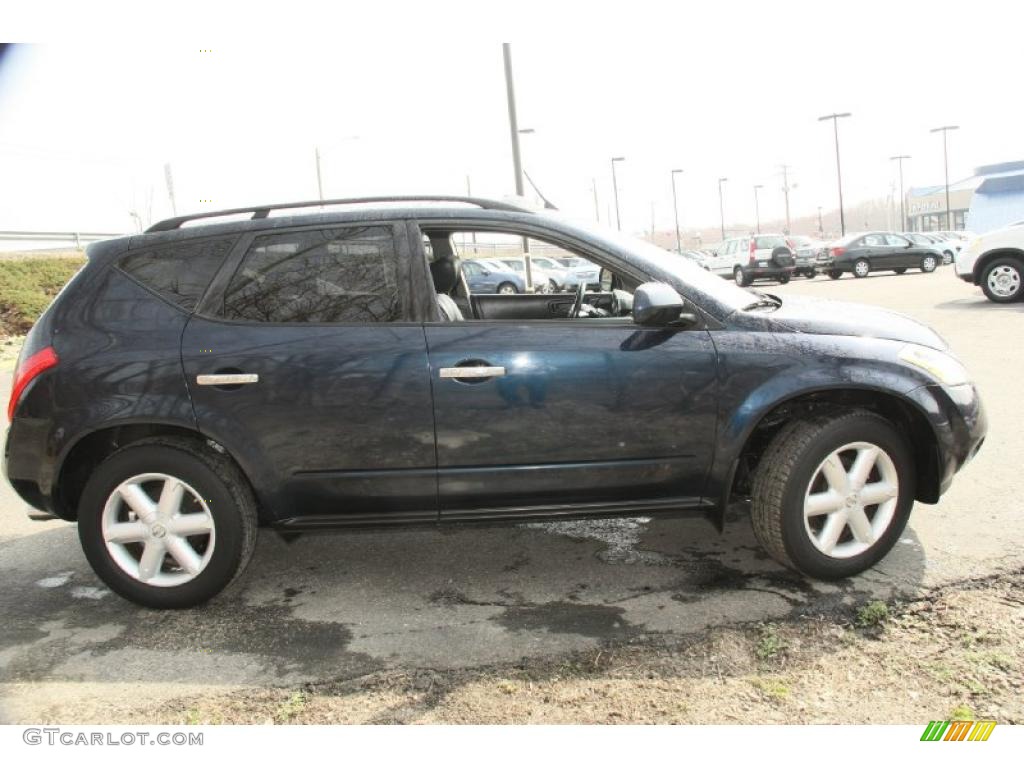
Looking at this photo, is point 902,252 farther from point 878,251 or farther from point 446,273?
point 446,273

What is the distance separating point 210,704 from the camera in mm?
2766

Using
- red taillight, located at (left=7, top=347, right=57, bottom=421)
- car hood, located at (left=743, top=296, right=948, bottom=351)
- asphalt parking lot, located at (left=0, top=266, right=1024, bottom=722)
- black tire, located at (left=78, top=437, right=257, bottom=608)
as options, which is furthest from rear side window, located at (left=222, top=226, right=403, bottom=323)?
car hood, located at (left=743, top=296, right=948, bottom=351)

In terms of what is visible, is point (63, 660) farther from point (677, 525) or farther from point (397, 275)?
point (677, 525)

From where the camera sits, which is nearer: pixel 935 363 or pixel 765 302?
pixel 935 363

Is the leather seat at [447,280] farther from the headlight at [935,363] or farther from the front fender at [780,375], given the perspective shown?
the headlight at [935,363]

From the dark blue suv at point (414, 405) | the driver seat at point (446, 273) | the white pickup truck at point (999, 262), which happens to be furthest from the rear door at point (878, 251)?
the driver seat at point (446, 273)

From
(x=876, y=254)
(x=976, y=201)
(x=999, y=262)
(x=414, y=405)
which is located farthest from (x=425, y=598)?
(x=976, y=201)

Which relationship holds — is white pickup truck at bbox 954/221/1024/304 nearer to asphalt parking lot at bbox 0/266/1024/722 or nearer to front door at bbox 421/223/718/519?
asphalt parking lot at bbox 0/266/1024/722

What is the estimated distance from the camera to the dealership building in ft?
235

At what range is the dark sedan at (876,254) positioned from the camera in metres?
26.3

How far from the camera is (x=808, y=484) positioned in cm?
333

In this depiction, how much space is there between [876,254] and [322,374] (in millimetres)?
26790
